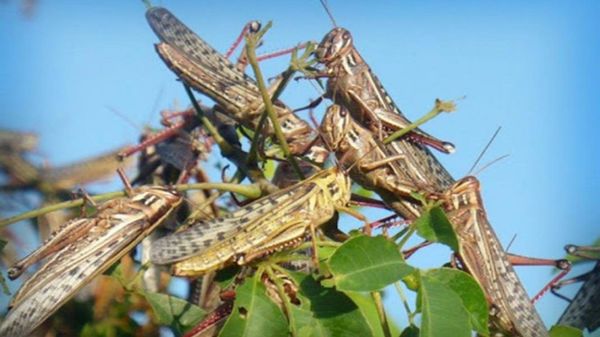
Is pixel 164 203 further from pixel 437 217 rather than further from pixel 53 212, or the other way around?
pixel 437 217

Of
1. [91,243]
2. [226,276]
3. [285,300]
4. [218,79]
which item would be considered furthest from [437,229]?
[218,79]

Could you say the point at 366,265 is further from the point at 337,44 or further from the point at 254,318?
the point at 337,44

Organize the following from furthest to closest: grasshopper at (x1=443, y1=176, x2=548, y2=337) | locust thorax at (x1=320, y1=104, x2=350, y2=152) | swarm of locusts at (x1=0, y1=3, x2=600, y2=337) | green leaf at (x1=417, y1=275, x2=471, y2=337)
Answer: locust thorax at (x1=320, y1=104, x2=350, y2=152) < grasshopper at (x1=443, y1=176, x2=548, y2=337) < swarm of locusts at (x1=0, y1=3, x2=600, y2=337) < green leaf at (x1=417, y1=275, x2=471, y2=337)

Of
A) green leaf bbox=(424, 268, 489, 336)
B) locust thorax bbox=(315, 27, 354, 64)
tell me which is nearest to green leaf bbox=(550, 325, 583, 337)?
green leaf bbox=(424, 268, 489, 336)

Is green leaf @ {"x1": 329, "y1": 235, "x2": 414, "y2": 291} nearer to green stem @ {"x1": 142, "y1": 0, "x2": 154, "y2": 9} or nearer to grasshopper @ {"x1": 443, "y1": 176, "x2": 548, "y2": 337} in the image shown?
grasshopper @ {"x1": 443, "y1": 176, "x2": 548, "y2": 337}

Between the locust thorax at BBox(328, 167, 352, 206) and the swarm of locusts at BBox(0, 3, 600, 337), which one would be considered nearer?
the swarm of locusts at BBox(0, 3, 600, 337)

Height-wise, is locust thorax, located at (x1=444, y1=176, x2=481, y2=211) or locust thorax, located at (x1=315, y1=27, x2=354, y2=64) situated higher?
locust thorax, located at (x1=315, y1=27, x2=354, y2=64)

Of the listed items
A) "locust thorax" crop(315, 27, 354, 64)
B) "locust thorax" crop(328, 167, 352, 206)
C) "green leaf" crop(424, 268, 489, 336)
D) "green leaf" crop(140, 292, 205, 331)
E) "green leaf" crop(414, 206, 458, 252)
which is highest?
"locust thorax" crop(315, 27, 354, 64)

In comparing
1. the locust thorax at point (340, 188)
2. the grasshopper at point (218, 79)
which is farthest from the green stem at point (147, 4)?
the locust thorax at point (340, 188)
